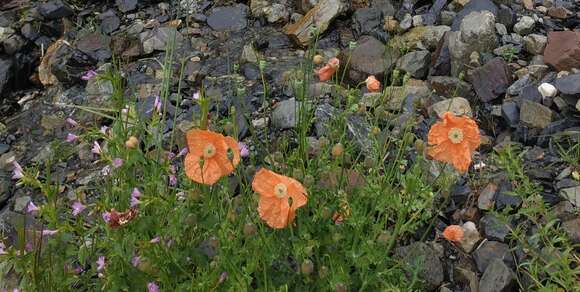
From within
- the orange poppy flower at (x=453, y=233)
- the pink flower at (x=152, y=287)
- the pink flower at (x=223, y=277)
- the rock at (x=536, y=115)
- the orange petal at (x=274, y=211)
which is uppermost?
the orange petal at (x=274, y=211)

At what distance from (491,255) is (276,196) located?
107cm

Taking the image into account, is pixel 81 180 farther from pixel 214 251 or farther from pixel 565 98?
pixel 565 98

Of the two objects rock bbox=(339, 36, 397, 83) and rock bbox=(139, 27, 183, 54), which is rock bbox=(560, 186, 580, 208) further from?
rock bbox=(139, 27, 183, 54)

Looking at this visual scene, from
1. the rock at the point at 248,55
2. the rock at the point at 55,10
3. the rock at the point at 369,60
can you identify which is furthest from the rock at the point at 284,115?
the rock at the point at 55,10

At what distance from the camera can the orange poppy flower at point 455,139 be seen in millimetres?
2475

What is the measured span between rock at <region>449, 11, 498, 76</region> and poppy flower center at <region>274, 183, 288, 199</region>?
1.83 m

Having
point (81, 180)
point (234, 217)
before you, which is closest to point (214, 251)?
point (234, 217)

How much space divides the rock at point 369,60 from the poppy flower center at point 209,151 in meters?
1.73

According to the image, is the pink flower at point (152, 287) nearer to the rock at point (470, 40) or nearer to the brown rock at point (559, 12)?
the rock at point (470, 40)

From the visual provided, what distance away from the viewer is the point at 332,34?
14.8ft

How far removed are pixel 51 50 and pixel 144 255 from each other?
267cm

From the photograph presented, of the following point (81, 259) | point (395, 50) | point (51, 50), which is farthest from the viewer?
point (51, 50)

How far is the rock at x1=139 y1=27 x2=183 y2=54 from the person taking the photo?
461cm

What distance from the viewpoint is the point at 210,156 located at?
241 cm
